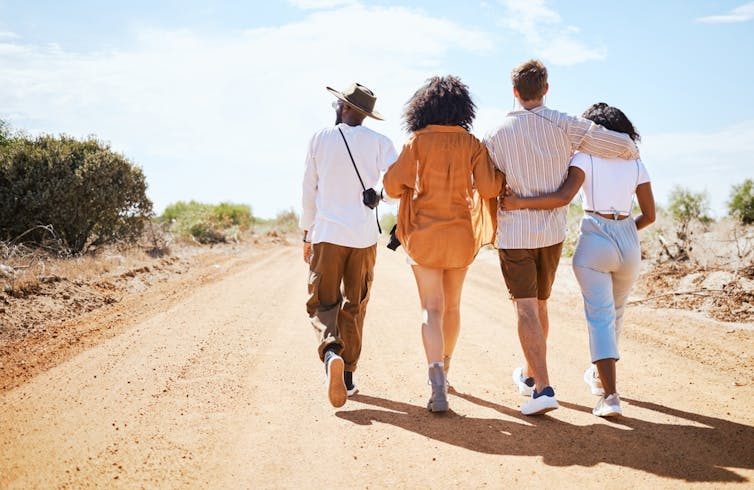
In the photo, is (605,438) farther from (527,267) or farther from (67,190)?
(67,190)

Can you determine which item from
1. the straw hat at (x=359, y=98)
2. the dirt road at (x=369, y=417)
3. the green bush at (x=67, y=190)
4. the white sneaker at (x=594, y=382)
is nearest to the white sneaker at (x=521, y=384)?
the dirt road at (x=369, y=417)

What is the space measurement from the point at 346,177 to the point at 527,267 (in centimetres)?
151

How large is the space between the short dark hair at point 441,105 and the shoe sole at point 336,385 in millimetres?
1772

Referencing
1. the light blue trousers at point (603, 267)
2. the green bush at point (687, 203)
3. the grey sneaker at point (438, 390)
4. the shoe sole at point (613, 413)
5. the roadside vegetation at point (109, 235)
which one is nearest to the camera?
the shoe sole at point (613, 413)

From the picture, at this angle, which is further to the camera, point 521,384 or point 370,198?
point 521,384

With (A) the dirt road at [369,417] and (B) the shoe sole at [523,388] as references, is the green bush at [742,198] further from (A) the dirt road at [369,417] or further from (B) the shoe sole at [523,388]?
(B) the shoe sole at [523,388]

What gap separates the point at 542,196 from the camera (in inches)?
170

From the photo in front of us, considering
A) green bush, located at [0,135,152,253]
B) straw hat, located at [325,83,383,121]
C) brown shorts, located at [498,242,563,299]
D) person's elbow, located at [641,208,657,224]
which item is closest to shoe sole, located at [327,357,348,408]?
brown shorts, located at [498,242,563,299]

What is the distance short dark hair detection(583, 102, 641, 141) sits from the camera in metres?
4.38

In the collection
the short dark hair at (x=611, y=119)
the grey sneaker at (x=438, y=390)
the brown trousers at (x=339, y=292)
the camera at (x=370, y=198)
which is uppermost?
the short dark hair at (x=611, y=119)

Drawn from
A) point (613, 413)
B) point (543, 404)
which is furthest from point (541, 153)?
point (613, 413)

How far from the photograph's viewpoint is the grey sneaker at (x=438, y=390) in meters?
4.28

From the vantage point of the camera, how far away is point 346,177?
471 cm

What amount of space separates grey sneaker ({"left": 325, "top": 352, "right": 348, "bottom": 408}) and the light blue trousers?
1.72 metres
